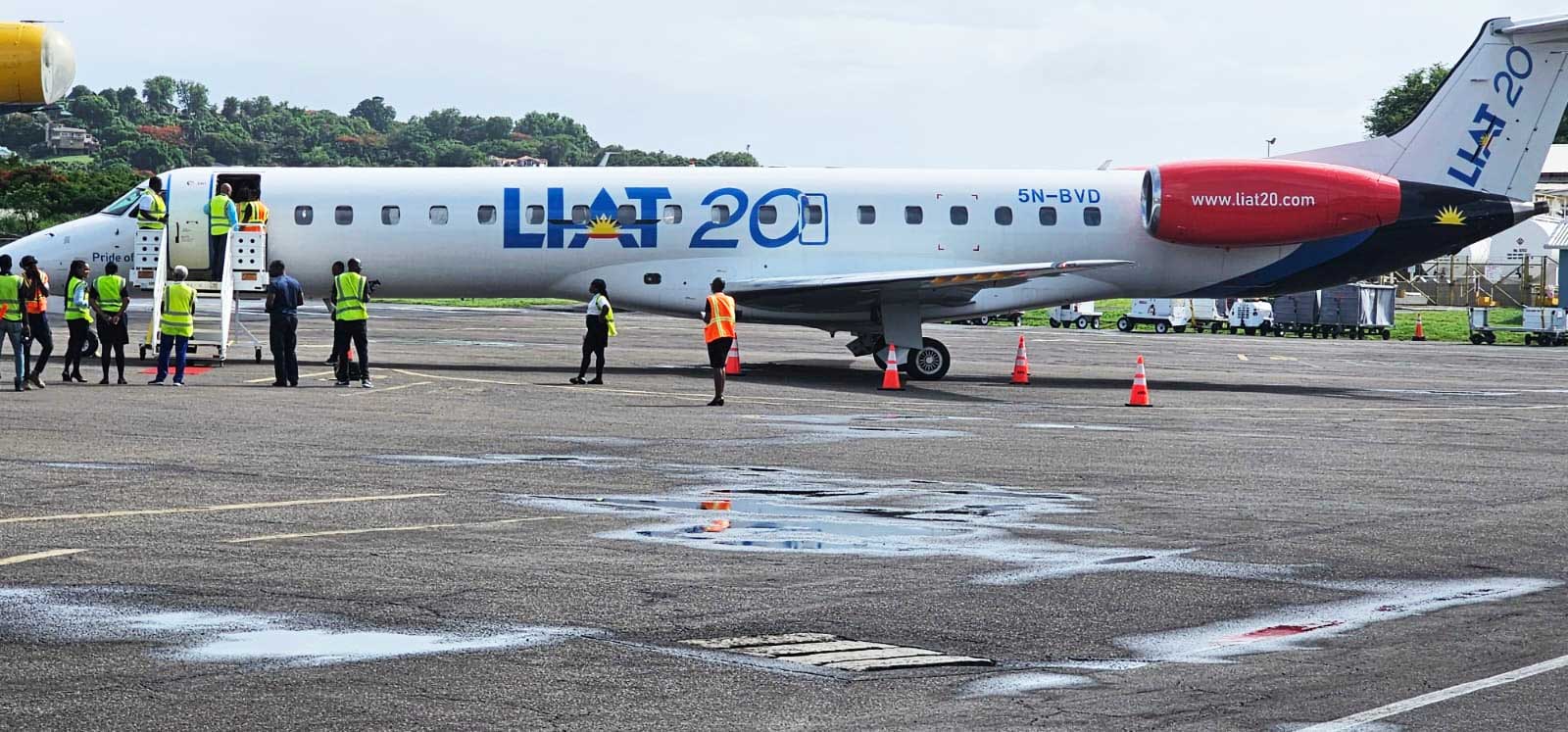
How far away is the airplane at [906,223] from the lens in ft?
97.4

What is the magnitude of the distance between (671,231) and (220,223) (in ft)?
24.5

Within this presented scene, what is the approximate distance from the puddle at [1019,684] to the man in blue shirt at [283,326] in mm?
18360

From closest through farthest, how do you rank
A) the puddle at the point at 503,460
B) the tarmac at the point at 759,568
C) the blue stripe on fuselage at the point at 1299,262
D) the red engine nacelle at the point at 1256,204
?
the tarmac at the point at 759,568 → the puddle at the point at 503,460 → the red engine nacelle at the point at 1256,204 → the blue stripe on fuselage at the point at 1299,262

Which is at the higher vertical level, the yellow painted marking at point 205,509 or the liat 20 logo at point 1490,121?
the liat 20 logo at point 1490,121

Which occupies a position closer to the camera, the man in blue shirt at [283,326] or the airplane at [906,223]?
the man in blue shirt at [283,326]

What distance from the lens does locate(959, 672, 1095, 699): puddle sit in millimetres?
7500

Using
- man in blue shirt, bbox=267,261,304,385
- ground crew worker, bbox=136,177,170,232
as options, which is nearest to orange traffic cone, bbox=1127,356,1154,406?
man in blue shirt, bbox=267,261,304,385

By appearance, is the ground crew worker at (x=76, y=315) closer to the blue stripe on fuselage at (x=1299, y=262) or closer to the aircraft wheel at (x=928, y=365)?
the aircraft wheel at (x=928, y=365)

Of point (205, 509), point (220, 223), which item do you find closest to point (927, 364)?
point (220, 223)

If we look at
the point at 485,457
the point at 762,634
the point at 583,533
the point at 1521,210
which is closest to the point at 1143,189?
the point at 1521,210

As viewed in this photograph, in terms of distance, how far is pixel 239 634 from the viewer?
827 cm

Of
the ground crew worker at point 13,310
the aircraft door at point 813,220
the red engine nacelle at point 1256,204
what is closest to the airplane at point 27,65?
the ground crew worker at point 13,310

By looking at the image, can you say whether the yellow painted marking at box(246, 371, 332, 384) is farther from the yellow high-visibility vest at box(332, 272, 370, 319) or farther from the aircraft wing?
the aircraft wing

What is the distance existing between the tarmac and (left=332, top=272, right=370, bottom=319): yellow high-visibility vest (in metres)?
2.70
